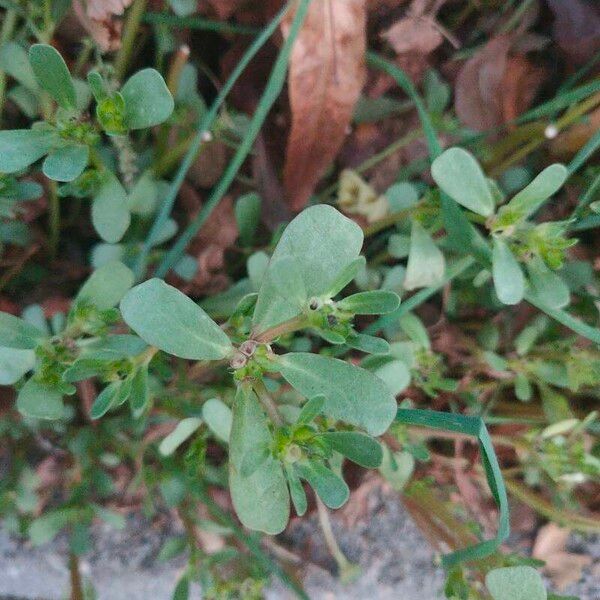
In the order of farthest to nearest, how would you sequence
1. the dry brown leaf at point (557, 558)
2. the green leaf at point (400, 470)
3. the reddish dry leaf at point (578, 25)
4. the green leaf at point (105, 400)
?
the dry brown leaf at point (557, 558), the reddish dry leaf at point (578, 25), the green leaf at point (400, 470), the green leaf at point (105, 400)

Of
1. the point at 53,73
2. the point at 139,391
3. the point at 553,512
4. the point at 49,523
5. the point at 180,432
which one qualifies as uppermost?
the point at 53,73

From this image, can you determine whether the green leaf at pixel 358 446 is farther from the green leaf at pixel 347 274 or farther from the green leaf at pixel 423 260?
the green leaf at pixel 423 260

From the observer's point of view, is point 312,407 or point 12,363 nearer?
point 312,407

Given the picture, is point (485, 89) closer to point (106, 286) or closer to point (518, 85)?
point (518, 85)

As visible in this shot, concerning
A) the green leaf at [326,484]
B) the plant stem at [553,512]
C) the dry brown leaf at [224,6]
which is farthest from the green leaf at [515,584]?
the dry brown leaf at [224,6]

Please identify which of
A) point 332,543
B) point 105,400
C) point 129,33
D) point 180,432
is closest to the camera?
point 105,400

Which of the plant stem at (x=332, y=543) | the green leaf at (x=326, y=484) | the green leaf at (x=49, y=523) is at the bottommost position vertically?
the plant stem at (x=332, y=543)

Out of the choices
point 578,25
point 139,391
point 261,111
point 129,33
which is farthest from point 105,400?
point 578,25
